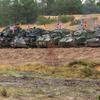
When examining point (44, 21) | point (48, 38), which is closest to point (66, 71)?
point (48, 38)

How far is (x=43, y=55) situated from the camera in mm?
28688

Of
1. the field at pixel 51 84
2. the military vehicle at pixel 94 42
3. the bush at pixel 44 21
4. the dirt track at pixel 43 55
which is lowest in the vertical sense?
the bush at pixel 44 21

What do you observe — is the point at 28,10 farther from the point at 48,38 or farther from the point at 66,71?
the point at 66,71

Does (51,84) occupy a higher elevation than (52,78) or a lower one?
higher

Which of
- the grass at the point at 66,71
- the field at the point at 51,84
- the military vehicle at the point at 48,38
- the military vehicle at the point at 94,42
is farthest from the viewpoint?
the military vehicle at the point at 48,38

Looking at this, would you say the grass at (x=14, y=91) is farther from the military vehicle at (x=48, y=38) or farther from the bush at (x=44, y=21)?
the bush at (x=44, y=21)

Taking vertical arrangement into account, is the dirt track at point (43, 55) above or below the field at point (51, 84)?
below

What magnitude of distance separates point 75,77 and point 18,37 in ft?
52.5

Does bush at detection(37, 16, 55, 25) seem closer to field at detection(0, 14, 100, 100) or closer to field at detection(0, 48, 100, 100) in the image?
field at detection(0, 14, 100, 100)

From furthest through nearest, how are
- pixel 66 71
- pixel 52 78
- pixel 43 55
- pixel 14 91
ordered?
pixel 43 55 < pixel 66 71 < pixel 52 78 < pixel 14 91

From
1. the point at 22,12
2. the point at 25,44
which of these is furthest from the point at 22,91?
the point at 22,12

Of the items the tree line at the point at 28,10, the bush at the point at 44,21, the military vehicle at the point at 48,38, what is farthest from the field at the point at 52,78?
the tree line at the point at 28,10

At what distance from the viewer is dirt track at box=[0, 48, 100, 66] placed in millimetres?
27250

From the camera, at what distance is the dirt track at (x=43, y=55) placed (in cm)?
2725
